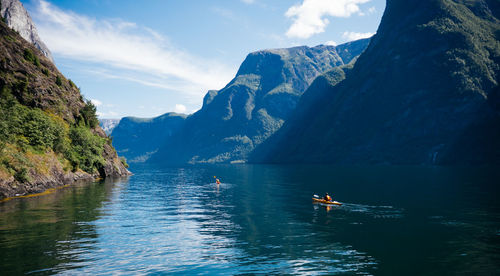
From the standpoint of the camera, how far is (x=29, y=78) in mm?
82438

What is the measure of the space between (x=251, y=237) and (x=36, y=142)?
55010 millimetres

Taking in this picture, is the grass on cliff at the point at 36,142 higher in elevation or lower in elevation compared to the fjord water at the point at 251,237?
higher

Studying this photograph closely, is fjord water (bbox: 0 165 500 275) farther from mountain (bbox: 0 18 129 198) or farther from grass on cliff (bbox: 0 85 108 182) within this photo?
mountain (bbox: 0 18 129 198)

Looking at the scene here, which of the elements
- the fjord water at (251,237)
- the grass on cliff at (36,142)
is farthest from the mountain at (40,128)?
the fjord water at (251,237)

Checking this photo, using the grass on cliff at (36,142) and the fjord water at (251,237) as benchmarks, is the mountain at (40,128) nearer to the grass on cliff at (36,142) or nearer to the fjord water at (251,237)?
the grass on cliff at (36,142)

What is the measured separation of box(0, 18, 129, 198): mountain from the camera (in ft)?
184

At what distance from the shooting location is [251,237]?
32.7 m

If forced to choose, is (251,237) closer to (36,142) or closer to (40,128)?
(36,142)

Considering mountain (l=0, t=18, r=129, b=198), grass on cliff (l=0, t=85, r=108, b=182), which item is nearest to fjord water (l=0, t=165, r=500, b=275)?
grass on cliff (l=0, t=85, r=108, b=182)

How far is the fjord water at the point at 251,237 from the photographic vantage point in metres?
23.6

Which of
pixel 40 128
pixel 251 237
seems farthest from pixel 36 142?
pixel 251 237

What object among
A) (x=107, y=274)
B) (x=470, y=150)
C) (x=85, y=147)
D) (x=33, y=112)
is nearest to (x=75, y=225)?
(x=107, y=274)

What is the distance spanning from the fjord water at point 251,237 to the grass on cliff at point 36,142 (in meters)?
9.14

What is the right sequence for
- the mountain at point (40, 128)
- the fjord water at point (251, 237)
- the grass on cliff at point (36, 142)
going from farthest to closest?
the mountain at point (40, 128) → the grass on cliff at point (36, 142) → the fjord water at point (251, 237)
